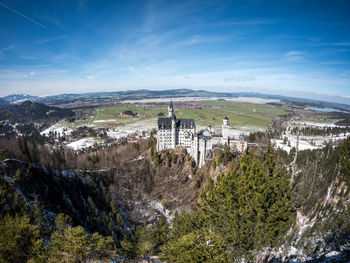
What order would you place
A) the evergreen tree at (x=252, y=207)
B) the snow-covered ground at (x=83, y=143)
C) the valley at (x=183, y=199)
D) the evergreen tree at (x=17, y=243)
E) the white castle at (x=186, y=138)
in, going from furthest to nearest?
the snow-covered ground at (x=83, y=143)
the white castle at (x=186, y=138)
the valley at (x=183, y=199)
the evergreen tree at (x=252, y=207)
the evergreen tree at (x=17, y=243)

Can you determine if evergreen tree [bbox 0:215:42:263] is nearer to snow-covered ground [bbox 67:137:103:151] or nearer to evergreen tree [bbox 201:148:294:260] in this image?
evergreen tree [bbox 201:148:294:260]

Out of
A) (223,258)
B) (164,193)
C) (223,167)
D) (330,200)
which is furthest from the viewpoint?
(164,193)

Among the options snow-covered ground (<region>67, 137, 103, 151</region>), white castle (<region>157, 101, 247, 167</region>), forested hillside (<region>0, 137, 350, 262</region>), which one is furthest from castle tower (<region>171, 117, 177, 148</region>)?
snow-covered ground (<region>67, 137, 103, 151</region>)

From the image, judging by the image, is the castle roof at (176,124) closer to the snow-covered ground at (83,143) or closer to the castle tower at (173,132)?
the castle tower at (173,132)

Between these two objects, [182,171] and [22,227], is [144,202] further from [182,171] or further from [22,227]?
[22,227]

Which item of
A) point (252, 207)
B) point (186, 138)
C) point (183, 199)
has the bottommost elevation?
point (183, 199)

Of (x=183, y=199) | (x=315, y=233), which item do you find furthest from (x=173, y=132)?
(x=315, y=233)

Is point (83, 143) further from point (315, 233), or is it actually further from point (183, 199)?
point (315, 233)

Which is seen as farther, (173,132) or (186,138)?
(186,138)

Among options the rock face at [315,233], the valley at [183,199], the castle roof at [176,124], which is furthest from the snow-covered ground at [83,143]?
the rock face at [315,233]

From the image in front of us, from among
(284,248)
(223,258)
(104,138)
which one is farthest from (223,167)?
(104,138)

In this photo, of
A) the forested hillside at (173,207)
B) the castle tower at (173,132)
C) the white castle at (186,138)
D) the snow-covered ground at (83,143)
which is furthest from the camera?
the snow-covered ground at (83,143)
